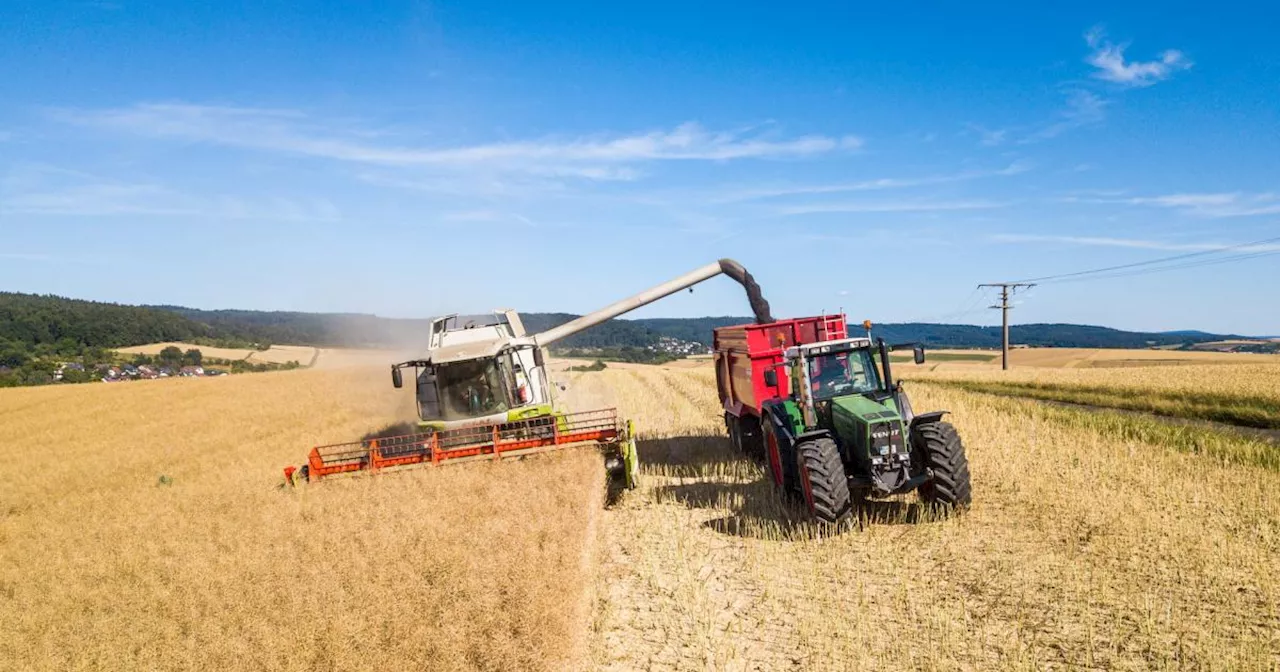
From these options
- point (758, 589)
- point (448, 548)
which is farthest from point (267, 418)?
point (758, 589)

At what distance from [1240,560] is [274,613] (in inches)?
309

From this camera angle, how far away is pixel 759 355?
1249 centimetres

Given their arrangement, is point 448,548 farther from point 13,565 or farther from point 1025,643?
point 13,565

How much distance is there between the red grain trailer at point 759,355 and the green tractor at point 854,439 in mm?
2056

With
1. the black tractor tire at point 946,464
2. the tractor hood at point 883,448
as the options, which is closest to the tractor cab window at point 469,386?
the tractor hood at point 883,448

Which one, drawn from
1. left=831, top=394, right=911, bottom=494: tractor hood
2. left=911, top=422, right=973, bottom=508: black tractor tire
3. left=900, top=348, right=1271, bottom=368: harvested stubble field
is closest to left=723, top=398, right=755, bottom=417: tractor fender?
left=831, top=394, right=911, bottom=494: tractor hood

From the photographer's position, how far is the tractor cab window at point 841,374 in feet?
31.8

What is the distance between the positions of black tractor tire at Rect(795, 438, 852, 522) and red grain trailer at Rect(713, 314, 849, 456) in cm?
320

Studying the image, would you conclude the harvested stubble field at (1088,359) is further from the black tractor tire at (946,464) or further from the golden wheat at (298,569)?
the golden wheat at (298,569)

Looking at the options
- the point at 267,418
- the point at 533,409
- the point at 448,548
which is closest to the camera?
the point at 448,548

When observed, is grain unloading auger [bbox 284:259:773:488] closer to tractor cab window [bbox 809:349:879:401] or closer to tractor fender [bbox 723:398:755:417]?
tractor fender [bbox 723:398:755:417]

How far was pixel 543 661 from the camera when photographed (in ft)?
16.7

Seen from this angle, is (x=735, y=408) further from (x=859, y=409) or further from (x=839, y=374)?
(x=859, y=409)

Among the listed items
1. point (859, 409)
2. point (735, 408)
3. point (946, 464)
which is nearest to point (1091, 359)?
point (735, 408)
